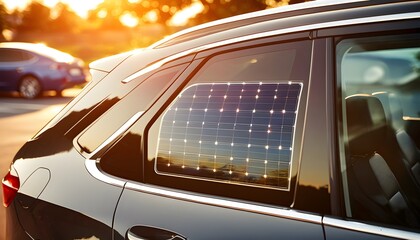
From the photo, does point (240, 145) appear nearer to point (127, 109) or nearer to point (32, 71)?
point (127, 109)

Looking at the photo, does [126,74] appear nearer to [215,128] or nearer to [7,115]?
[215,128]

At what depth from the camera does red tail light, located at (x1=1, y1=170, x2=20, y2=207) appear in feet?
7.92

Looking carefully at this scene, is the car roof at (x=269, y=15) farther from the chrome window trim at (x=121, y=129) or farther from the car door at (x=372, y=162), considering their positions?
the chrome window trim at (x=121, y=129)

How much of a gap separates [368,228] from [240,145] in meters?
0.52

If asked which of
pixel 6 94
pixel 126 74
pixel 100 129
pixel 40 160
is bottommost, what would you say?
pixel 6 94

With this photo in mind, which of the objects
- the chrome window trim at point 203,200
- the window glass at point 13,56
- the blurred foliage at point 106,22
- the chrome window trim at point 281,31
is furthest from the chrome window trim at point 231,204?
the window glass at point 13,56

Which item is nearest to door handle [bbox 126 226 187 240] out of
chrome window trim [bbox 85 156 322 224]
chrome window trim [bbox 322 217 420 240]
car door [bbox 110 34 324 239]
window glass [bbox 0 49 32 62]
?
car door [bbox 110 34 324 239]

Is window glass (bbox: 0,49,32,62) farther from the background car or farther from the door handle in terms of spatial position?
the door handle

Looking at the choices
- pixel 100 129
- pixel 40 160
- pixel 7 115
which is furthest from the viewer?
pixel 7 115

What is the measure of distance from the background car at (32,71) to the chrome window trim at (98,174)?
14616 millimetres

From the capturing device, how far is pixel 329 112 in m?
1.77

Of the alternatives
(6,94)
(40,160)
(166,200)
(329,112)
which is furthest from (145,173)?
(6,94)

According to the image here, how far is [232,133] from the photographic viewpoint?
1.96 meters

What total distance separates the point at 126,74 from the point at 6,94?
1696 centimetres
